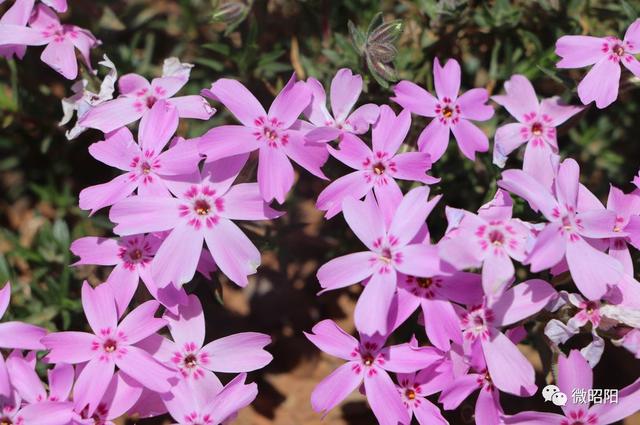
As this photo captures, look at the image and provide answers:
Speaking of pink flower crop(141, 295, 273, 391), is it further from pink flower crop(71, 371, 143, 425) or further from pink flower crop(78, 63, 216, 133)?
pink flower crop(78, 63, 216, 133)

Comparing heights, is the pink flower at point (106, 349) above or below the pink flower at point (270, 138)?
below

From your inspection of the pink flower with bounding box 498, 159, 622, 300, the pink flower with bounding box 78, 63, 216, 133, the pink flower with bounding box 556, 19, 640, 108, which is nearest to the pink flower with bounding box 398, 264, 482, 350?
the pink flower with bounding box 498, 159, 622, 300

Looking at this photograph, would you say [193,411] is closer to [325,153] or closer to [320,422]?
[325,153]

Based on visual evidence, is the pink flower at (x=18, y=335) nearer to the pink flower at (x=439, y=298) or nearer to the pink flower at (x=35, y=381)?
the pink flower at (x=35, y=381)

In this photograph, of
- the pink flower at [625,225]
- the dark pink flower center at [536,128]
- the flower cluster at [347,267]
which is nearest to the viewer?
the flower cluster at [347,267]

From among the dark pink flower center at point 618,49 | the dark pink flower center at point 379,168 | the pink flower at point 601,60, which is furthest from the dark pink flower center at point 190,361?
the dark pink flower center at point 618,49
